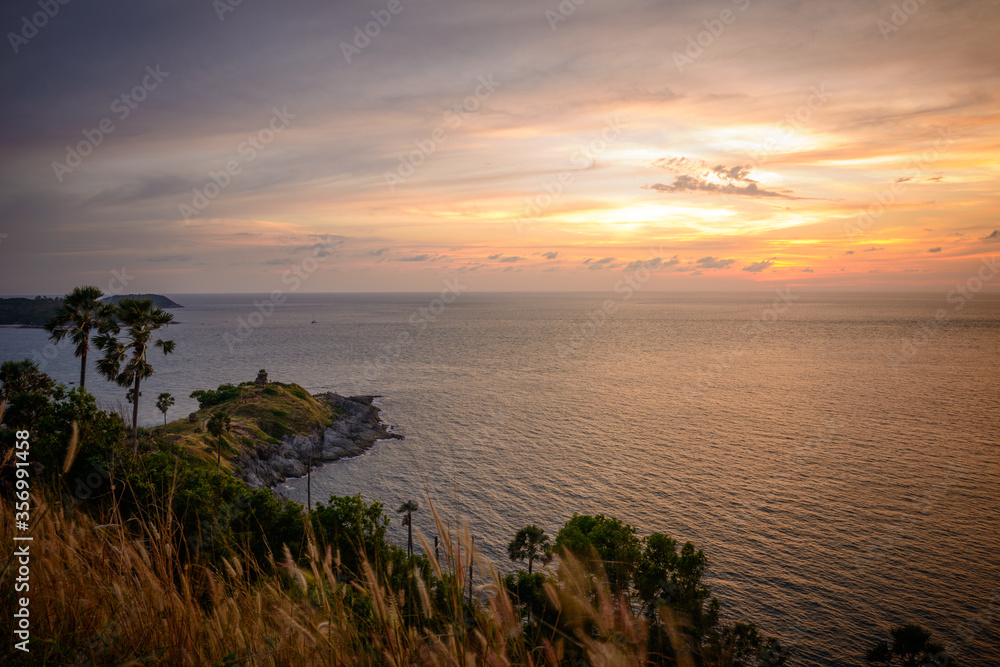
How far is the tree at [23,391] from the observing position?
22.8m

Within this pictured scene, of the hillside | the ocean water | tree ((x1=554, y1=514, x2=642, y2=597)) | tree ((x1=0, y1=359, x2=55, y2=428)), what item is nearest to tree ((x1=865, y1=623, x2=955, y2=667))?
the ocean water

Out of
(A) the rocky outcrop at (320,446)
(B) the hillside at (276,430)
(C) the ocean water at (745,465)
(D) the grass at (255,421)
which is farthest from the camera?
(A) the rocky outcrop at (320,446)

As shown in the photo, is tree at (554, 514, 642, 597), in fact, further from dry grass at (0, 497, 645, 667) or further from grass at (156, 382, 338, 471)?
grass at (156, 382, 338, 471)

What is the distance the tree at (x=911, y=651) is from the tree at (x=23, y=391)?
45.0 meters

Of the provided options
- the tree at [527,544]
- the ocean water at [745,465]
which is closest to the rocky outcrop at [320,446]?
the ocean water at [745,465]

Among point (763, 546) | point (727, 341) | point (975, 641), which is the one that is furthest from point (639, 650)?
point (727, 341)

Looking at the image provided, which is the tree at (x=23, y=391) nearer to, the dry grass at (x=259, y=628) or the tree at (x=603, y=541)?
the dry grass at (x=259, y=628)

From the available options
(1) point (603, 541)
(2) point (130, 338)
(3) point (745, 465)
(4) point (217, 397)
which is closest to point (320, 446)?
(4) point (217, 397)

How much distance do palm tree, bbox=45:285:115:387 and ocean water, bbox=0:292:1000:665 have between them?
23.4 m

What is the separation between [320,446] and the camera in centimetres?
6288

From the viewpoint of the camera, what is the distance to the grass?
166ft

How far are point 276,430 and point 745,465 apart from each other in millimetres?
60874

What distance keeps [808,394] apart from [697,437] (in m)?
41.3

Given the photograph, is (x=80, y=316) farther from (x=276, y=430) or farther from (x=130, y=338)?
(x=276, y=430)
